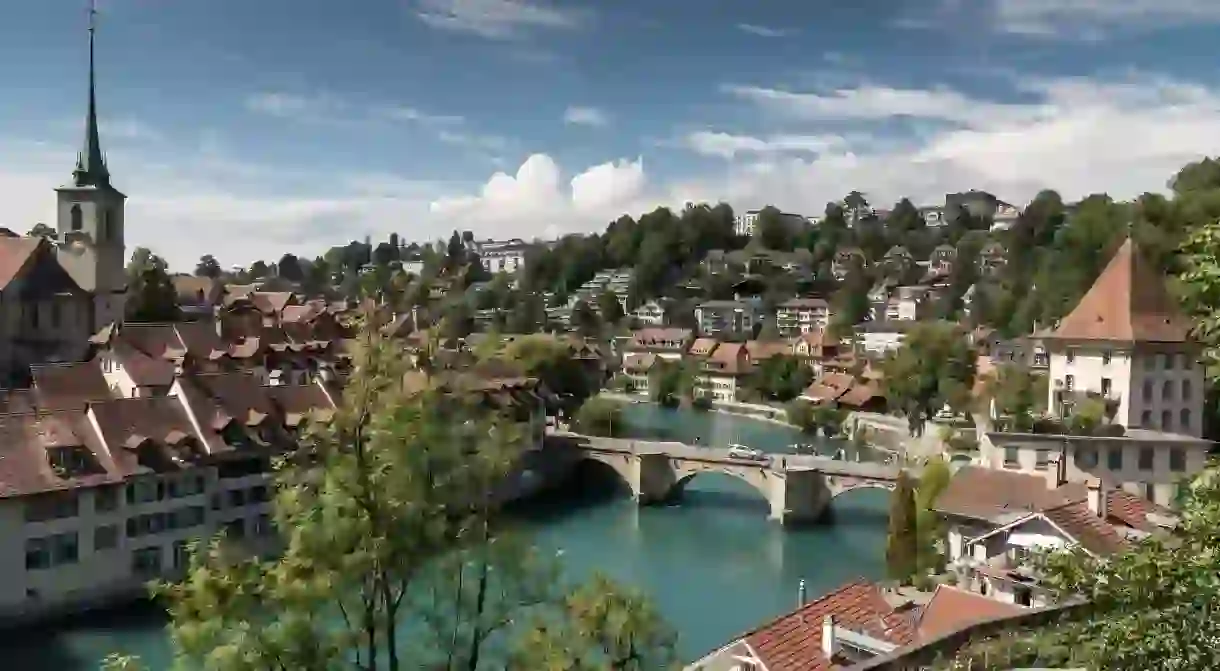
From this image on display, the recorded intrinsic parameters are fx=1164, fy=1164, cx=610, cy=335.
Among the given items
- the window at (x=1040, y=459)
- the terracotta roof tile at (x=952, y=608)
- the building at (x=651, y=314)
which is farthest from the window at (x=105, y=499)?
the building at (x=651, y=314)

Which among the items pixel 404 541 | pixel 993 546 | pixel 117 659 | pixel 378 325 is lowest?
pixel 993 546

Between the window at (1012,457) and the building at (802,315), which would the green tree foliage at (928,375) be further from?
the building at (802,315)

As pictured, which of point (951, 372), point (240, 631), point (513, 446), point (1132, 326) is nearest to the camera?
point (240, 631)

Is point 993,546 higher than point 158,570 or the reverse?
higher

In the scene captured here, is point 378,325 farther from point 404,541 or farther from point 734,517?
point 734,517

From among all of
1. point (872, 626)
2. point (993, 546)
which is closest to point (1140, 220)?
point (993, 546)

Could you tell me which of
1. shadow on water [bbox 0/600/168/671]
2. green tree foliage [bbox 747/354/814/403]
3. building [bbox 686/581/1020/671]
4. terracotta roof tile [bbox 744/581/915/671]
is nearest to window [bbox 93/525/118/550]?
shadow on water [bbox 0/600/168/671]
